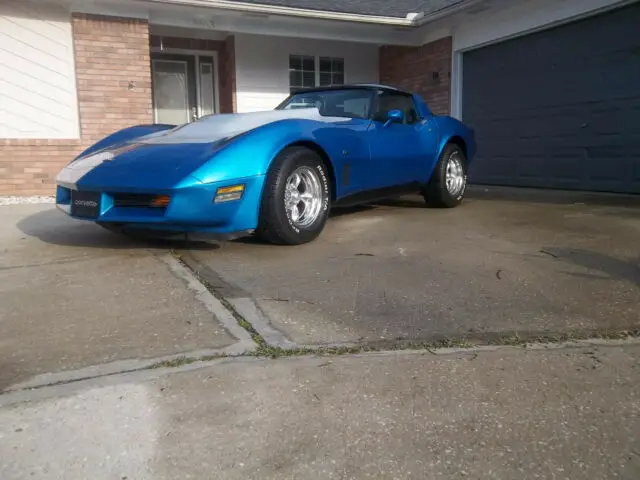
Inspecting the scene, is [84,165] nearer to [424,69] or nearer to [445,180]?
[445,180]

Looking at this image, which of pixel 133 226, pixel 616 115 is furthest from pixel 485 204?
pixel 133 226

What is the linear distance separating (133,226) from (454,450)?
2.93 m

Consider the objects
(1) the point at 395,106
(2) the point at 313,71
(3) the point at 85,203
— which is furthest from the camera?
(2) the point at 313,71

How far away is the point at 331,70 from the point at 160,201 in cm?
911

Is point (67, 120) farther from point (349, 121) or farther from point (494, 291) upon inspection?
point (494, 291)

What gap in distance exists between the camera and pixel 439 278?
3459 millimetres

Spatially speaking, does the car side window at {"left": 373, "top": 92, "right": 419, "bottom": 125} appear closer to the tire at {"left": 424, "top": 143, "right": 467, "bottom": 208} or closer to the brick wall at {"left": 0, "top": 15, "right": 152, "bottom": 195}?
the tire at {"left": 424, "top": 143, "right": 467, "bottom": 208}

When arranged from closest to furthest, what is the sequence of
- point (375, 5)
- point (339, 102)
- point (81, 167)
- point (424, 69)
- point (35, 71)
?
point (81, 167) < point (339, 102) < point (35, 71) < point (375, 5) < point (424, 69)

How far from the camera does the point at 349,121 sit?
5082 mm

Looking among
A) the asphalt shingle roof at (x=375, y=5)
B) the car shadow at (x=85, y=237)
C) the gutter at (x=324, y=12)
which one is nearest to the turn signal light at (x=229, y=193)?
the car shadow at (x=85, y=237)

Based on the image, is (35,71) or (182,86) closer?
(35,71)

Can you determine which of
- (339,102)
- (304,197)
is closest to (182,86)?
(339,102)

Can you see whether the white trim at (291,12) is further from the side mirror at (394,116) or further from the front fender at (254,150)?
the front fender at (254,150)

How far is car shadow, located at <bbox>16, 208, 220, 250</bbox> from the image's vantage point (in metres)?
4.44
